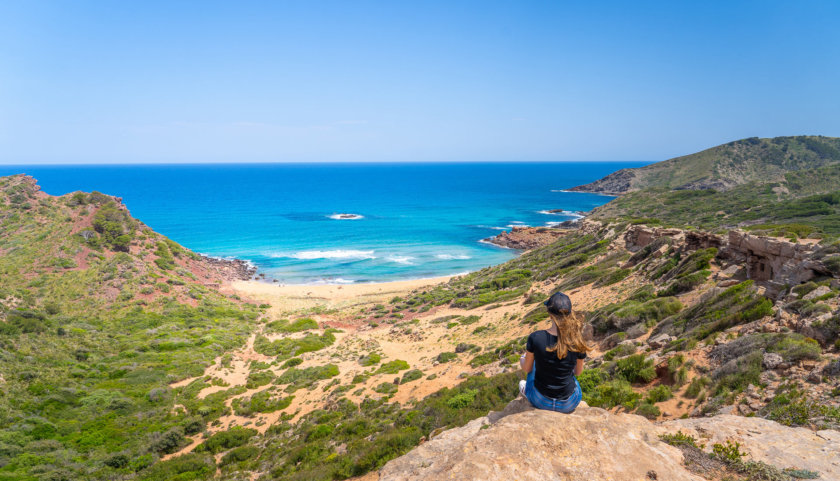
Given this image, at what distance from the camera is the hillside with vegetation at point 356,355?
8672 millimetres

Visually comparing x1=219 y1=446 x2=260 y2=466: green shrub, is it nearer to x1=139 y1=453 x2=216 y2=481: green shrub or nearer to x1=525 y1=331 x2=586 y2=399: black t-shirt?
x1=139 y1=453 x2=216 y2=481: green shrub

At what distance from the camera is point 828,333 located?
8.44 meters

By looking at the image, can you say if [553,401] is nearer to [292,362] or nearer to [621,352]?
[621,352]

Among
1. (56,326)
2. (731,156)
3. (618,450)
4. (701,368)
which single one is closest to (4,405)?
(56,326)

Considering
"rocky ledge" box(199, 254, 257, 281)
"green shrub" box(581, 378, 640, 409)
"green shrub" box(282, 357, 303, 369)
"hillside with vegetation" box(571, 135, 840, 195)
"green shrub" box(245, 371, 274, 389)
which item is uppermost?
"hillside with vegetation" box(571, 135, 840, 195)

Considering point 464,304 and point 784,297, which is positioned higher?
point 784,297

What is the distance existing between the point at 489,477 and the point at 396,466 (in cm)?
178

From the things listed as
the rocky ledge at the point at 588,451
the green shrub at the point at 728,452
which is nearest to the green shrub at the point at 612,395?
the rocky ledge at the point at 588,451

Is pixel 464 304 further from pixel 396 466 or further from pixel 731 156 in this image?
pixel 731 156

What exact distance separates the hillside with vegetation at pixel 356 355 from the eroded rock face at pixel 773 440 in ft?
0.33

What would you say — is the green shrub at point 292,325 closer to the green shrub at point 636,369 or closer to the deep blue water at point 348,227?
the deep blue water at point 348,227

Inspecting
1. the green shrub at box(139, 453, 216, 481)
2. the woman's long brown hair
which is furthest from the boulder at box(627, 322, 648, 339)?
the green shrub at box(139, 453, 216, 481)

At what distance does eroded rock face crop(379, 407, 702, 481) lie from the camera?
4.77 meters

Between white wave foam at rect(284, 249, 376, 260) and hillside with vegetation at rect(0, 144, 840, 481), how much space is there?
2124 cm
